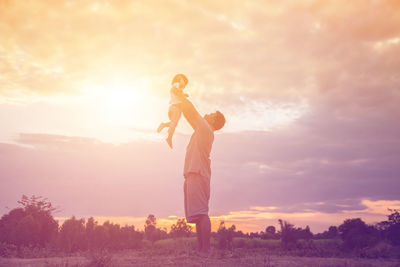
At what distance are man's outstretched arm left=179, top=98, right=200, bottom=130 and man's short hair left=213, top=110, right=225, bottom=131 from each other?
1.06m

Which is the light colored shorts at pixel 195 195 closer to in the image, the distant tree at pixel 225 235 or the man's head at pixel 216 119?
the man's head at pixel 216 119

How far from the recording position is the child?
38.4ft

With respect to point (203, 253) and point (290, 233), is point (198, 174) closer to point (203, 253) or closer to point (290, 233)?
point (203, 253)

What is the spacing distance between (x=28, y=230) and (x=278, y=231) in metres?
12.0

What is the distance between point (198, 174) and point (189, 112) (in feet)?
6.65

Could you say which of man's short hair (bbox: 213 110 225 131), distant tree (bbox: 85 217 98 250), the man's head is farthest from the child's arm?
distant tree (bbox: 85 217 98 250)

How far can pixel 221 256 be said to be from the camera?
10750 millimetres

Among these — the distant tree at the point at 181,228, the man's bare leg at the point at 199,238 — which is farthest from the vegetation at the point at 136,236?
the man's bare leg at the point at 199,238

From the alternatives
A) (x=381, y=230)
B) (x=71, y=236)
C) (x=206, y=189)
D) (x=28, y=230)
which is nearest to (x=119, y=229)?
(x=71, y=236)

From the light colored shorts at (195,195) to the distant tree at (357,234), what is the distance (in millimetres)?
9571

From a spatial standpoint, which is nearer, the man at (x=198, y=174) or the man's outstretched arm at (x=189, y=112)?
the man at (x=198, y=174)

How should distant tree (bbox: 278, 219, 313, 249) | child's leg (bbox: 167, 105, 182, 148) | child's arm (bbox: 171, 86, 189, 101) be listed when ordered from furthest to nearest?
distant tree (bbox: 278, 219, 313, 249) < child's arm (bbox: 171, 86, 189, 101) < child's leg (bbox: 167, 105, 182, 148)

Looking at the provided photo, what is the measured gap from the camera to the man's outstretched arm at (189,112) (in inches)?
476

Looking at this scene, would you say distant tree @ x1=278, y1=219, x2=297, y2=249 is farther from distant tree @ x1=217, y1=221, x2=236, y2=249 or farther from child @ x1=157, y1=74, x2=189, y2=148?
child @ x1=157, y1=74, x2=189, y2=148
